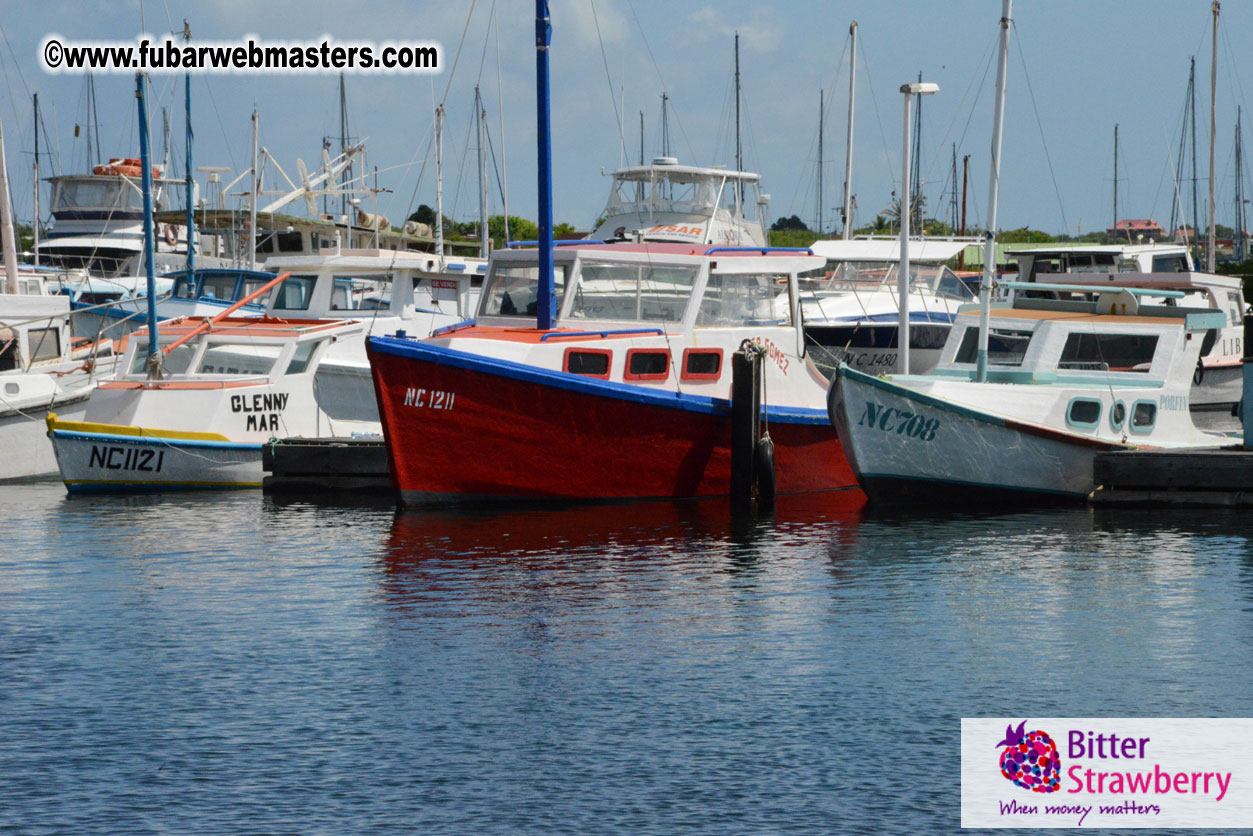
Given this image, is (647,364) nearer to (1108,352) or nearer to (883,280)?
(1108,352)

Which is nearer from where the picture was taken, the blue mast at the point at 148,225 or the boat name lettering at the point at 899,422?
the boat name lettering at the point at 899,422

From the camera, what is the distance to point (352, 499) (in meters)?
24.5

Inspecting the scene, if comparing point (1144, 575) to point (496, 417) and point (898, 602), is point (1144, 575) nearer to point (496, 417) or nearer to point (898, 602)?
point (898, 602)

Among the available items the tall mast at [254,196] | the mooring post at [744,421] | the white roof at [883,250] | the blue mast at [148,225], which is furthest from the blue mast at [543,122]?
the tall mast at [254,196]

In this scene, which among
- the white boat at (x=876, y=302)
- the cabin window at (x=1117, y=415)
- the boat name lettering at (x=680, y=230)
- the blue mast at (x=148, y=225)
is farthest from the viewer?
the white boat at (x=876, y=302)

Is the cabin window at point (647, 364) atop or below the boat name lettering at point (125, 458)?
atop

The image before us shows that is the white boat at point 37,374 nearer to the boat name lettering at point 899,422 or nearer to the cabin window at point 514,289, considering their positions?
the cabin window at point 514,289

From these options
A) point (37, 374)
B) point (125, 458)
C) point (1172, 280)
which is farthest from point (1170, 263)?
point (37, 374)

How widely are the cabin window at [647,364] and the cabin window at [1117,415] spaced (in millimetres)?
6382

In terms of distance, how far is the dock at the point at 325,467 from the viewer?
24188mm

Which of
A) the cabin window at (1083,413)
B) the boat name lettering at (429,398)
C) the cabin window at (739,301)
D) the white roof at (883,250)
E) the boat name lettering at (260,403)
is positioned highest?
the white roof at (883,250)

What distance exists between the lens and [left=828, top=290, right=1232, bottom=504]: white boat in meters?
20.7

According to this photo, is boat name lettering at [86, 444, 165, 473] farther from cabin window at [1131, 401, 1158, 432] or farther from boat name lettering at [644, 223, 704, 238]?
cabin window at [1131, 401, 1158, 432]

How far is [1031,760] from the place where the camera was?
10.6 m
